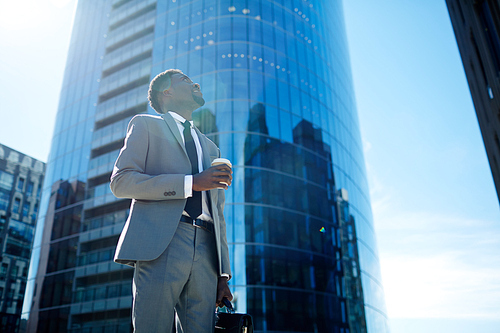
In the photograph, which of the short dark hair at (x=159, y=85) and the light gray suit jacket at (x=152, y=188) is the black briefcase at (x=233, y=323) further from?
the short dark hair at (x=159, y=85)

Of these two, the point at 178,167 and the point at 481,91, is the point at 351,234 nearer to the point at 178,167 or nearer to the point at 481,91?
the point at 481,91

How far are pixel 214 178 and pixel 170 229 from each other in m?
0.36

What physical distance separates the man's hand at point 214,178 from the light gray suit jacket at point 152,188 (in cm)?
9

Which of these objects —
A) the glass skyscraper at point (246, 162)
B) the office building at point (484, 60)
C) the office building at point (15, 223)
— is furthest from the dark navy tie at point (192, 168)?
the office building at point (15, 223)

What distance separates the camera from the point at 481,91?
13.8m

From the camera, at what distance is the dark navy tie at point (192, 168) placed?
89.0 inches

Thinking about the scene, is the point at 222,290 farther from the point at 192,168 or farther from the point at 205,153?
the point at 205,153

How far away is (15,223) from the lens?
1986 inches

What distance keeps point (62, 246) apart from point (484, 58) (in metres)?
27.6

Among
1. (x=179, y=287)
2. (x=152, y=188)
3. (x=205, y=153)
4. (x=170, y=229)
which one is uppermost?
(x=205, y=153)

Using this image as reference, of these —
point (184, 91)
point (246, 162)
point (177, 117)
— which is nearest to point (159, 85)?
point (184, 91)

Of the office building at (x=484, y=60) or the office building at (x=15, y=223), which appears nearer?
the office building at (x=484, y=60)

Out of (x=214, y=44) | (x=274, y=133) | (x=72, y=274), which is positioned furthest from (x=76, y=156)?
(x=274, y=133)

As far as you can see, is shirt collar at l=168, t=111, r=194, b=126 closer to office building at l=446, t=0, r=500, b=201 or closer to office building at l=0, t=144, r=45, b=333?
office building at l=446, t=0, r=500, b=201
